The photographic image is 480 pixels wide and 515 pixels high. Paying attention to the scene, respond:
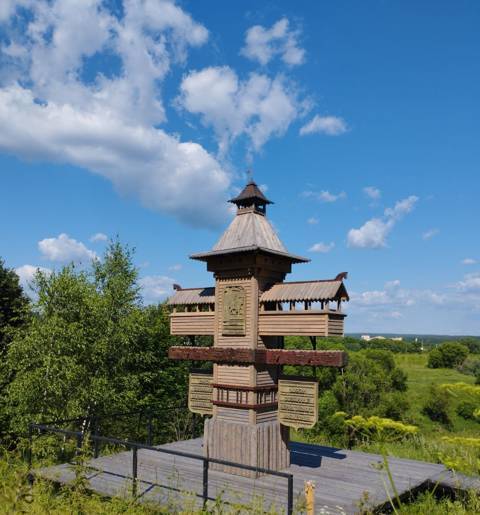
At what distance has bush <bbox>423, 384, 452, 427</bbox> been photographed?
54312 mm

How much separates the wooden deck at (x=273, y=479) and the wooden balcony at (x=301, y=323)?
4016 mm

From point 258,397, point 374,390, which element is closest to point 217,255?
point 258,397

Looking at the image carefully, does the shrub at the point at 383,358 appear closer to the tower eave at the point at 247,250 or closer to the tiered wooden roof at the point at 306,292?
the tower eave at the point at 247,250

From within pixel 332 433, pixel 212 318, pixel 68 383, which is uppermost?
pixel 212 318

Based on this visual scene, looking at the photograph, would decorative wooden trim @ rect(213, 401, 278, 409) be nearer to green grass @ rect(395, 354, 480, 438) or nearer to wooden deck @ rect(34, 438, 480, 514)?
wooden deck @ rect(34, 438, 480, 514)

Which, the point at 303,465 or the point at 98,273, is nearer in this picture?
the point at 303,465

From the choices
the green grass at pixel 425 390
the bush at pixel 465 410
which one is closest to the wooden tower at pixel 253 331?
the green grass at pixel 425 390

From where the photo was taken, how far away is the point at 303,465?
15.6 metres

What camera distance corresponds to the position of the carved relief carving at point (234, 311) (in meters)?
15.1

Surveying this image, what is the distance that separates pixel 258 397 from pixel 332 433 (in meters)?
29.2

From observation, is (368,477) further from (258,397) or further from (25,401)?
(25,401)

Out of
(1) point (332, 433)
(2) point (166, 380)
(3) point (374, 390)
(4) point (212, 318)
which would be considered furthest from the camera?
(3) point (374, 390)

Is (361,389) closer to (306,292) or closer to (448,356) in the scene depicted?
(306,292)

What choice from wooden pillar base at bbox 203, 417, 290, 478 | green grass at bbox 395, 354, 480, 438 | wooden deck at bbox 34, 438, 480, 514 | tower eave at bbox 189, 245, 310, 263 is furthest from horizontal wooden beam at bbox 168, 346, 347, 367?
green grass at bbox 395, 354, 480, 438
